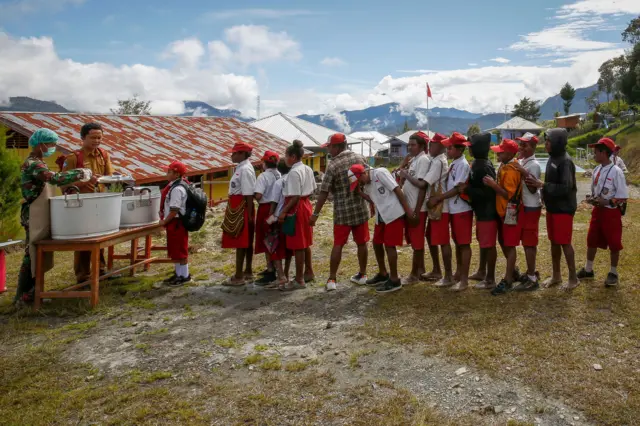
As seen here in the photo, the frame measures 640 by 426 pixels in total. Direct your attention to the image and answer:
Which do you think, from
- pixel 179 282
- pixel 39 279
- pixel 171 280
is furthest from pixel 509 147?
pixel 39 279

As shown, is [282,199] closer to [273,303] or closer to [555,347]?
[273,303]

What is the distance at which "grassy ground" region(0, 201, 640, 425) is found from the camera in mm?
3633

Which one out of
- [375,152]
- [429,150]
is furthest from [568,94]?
[429,150]

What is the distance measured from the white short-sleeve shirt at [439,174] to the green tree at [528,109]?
88.6m

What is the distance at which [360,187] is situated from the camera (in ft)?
21.5

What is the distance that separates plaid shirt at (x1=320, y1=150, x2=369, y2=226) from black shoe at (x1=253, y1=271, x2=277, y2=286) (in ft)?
4.29

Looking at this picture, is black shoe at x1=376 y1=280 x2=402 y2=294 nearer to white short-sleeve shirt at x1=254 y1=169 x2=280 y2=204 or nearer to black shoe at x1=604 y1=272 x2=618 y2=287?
white short-sleeve shirt at x1=254 y1=169 x2=280 y2=204

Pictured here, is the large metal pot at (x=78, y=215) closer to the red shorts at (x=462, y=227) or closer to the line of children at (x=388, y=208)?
the line of children at (x=388, y=208)

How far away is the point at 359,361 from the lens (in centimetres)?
444

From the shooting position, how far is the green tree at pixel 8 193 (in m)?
12.5

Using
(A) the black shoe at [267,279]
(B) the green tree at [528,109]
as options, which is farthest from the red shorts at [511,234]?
(B) the green tree at [528,109]

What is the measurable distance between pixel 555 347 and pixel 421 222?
2426 mm

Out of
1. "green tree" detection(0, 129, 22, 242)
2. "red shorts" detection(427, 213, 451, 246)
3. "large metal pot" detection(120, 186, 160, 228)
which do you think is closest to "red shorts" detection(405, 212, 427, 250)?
"red shorts" detection(427, 213, 451, 246)

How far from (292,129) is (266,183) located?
40.8 m
